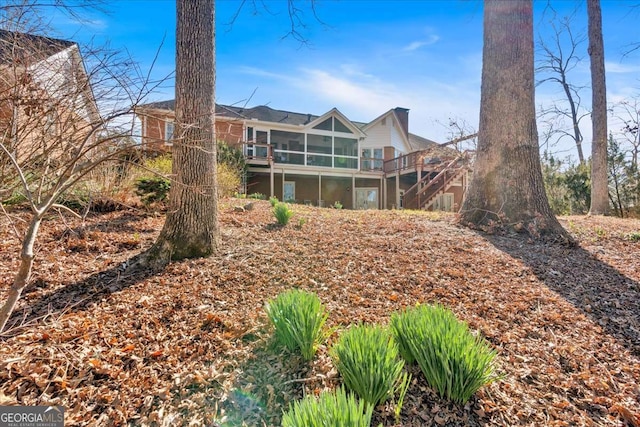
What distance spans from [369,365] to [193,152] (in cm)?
273

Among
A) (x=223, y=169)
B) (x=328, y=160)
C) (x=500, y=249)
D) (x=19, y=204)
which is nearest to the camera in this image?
(x=500, y=249)

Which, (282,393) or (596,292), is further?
(596,292)

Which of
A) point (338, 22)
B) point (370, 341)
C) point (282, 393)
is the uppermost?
point (338, 22)

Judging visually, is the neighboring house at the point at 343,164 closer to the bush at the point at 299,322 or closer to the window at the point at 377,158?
the window at the point at 377,158

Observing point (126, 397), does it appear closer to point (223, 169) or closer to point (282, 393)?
point (282, 393)

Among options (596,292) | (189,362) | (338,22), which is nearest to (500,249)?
(596,292)

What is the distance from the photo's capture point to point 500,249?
13.1 feet

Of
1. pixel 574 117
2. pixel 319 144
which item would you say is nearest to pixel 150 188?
pixel 319 144

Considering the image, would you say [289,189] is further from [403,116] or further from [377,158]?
[403,116]

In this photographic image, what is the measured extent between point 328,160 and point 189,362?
52.6 ft

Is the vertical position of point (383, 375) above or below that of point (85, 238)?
below

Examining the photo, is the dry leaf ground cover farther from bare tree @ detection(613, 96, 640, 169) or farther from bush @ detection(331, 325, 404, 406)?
bare tree @ detection(613, 96, 640, 169)

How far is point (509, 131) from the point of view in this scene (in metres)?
4.86

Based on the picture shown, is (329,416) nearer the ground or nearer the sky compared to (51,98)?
nearer the ground
